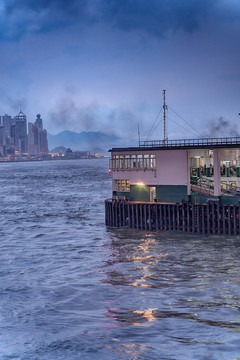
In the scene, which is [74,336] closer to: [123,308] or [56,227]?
[123,308]

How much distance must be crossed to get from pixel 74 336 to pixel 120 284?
7.22m

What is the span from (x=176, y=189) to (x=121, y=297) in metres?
20.1

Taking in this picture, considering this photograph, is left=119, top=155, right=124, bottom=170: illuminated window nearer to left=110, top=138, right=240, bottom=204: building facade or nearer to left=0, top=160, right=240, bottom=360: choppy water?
left=110, top=138, right=240, bottom=204: building facade

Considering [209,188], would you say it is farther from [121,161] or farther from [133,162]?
[121,161]

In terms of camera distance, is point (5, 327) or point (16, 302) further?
point (16, 302)

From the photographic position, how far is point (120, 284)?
2742 centimetres

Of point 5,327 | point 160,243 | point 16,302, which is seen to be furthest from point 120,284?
point 160,243

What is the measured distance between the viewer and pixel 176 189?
1724 inches

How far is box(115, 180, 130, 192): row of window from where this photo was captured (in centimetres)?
4706

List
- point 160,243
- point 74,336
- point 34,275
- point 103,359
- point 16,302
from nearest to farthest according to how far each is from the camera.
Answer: point 103,359 < point 74,336 < point 16,302 < point 34,275 < point 160,243

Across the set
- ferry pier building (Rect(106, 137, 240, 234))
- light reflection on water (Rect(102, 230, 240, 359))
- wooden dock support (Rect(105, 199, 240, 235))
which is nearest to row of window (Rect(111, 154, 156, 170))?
ferry pier building (Rect(106, 137, 240, 234))

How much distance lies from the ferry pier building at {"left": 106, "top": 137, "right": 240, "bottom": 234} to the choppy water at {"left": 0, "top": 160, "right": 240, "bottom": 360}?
170cm

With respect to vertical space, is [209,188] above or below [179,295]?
above

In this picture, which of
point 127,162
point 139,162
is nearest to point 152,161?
point 139,162
